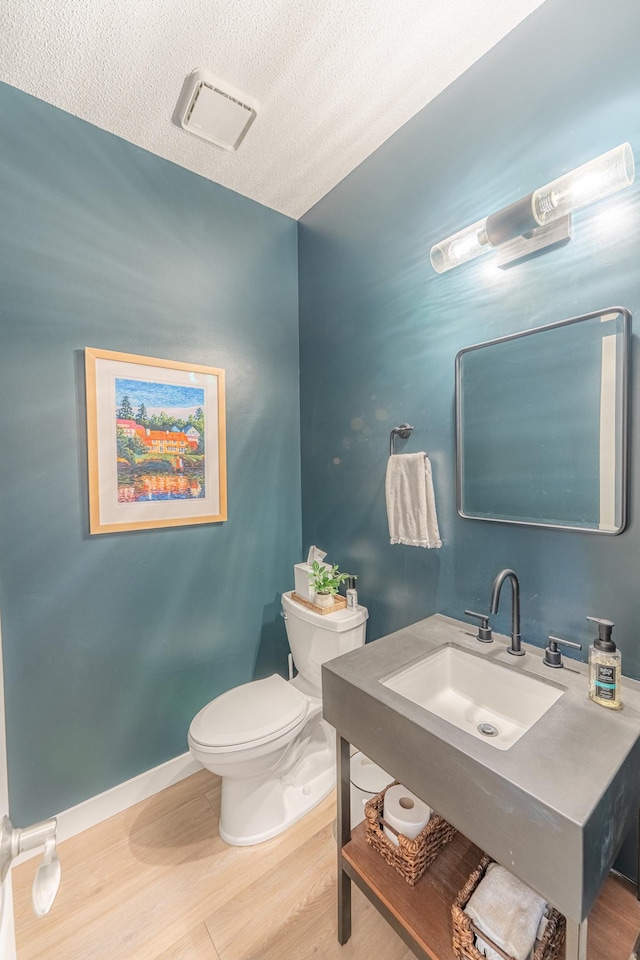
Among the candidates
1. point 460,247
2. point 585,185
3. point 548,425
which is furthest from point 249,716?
point 585,185

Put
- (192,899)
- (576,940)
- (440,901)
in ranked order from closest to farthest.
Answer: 1. (576,940)
2. (440,901)
3. (192,899)

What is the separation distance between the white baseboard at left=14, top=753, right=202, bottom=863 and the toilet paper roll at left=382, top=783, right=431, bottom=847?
1067mm

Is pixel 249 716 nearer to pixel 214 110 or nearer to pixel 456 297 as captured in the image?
pixel 456 297

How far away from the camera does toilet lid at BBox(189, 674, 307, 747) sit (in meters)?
1.38

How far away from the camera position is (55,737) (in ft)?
4.87

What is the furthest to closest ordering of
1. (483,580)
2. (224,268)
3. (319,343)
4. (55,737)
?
1. (319,343)
2. (224,268)
3. (55,737)
4. (483,580)

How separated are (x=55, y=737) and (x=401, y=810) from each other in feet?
4.21

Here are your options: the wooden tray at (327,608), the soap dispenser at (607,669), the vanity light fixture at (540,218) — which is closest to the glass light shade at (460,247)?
the vanity light fixture at (540,218)

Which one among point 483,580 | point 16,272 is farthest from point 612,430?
point 16,272

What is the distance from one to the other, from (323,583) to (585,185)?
5.17ft

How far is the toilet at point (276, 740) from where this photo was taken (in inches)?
54.4

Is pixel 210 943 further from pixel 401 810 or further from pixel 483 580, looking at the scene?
pixel 483 580

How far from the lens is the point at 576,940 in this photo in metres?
0.67

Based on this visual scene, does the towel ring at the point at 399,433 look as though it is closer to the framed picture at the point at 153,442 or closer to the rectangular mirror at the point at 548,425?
the rectangular mirror at the point at 548,425
